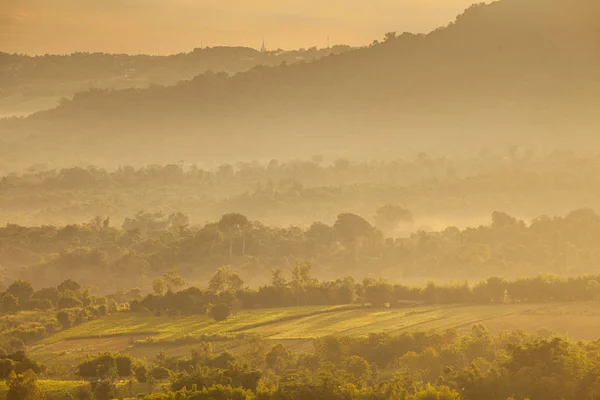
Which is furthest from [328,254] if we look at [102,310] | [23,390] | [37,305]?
[23,390]

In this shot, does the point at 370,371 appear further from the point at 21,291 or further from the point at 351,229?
the point at 351,229

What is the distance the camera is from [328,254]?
142625 millimetres

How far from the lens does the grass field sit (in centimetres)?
8200

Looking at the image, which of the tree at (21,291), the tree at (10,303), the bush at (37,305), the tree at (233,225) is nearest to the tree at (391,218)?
the tree at (233,225)

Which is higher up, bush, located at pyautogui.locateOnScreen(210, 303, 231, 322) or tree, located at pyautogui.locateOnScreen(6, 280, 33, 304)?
tree, located at pyautogui.locateOnScreen(6, 280, 33, 304)

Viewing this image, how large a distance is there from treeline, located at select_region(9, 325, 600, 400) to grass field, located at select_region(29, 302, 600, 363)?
608 cm

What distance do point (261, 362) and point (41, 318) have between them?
31.3 m

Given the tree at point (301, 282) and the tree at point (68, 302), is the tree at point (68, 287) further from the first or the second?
the tree at point (301, 282)

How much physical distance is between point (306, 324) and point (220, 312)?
799 centimetres

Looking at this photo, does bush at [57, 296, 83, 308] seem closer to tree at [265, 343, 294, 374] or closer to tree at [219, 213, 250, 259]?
tree at [265, 343, 294, 374]

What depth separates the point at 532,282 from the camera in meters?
95.4

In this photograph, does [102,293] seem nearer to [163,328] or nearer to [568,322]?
[163,328]

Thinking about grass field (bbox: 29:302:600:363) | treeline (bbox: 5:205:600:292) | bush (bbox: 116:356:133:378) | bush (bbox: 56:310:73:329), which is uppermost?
treeline (bbox: 5:205:600:292)

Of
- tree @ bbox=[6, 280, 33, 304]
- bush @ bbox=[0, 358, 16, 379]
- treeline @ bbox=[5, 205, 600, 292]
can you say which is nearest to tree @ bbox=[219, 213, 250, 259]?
treeline @ bbox=[5, 205, 600, 292]
